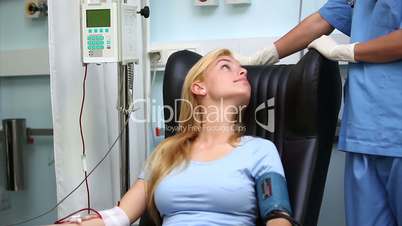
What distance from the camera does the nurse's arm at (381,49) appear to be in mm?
1222

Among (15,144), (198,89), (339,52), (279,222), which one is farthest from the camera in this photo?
(15,144)

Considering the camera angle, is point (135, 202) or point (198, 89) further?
point (198, 89)

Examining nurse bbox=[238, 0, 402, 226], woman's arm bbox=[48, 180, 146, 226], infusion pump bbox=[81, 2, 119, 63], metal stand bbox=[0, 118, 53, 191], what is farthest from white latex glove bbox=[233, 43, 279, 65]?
metal stand bbox=[0, 118, 53, 191]

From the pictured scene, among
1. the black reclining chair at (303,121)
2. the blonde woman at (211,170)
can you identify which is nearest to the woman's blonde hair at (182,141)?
the blonde woman at (211,170)

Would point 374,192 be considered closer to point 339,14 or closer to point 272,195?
point 272,195

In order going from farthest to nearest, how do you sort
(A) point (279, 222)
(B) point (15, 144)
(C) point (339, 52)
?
(B) point (15, 144) < (C) point (339, 52) < (A) point (279, 222)

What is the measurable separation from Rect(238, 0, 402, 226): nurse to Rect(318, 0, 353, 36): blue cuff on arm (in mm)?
80

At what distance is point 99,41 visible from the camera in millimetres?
1577

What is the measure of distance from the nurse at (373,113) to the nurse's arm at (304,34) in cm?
16

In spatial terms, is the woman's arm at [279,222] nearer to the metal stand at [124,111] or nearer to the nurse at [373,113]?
the nurse at [373,113]

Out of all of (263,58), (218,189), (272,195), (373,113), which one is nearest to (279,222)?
(272,195)

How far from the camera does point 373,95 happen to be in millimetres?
1296

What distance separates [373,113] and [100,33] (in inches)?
38.9

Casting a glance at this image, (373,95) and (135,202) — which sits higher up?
(373,95)
